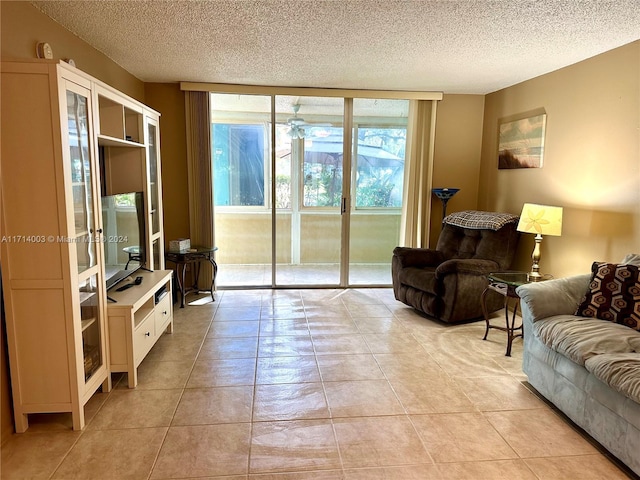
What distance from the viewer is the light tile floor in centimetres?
200

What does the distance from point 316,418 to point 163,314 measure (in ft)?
5.42

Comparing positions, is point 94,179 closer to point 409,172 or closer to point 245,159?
point 245,159

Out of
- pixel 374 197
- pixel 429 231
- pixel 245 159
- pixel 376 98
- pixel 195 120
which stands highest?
pixel 376 98

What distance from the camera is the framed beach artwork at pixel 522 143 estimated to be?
399 cm

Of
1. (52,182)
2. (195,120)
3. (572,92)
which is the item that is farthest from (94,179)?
(572,92)

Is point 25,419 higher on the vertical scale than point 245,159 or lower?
lower

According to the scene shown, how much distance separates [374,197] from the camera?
515cm

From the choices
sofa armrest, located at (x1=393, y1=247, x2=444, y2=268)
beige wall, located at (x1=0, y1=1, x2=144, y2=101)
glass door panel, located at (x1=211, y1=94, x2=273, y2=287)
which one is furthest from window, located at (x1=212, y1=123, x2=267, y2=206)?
sofa armrest, located at (x1=393, y1=247, x2=444, y2=268)

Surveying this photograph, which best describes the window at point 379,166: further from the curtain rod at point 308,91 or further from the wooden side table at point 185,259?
the wooden side table at point 185,259

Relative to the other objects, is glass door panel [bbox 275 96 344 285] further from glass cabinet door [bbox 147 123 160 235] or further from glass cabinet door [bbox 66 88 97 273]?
glass cabinet door [bbox 66 88 97 273]

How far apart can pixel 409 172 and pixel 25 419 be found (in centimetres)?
425

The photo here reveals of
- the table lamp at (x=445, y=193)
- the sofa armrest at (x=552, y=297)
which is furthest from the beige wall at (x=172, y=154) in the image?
the sofa armrest at (x=552, y=297)

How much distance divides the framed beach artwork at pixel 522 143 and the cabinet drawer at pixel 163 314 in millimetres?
3620

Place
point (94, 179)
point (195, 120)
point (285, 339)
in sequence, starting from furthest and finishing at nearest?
point (195, 120), point (285, 339), point (94, 179)
